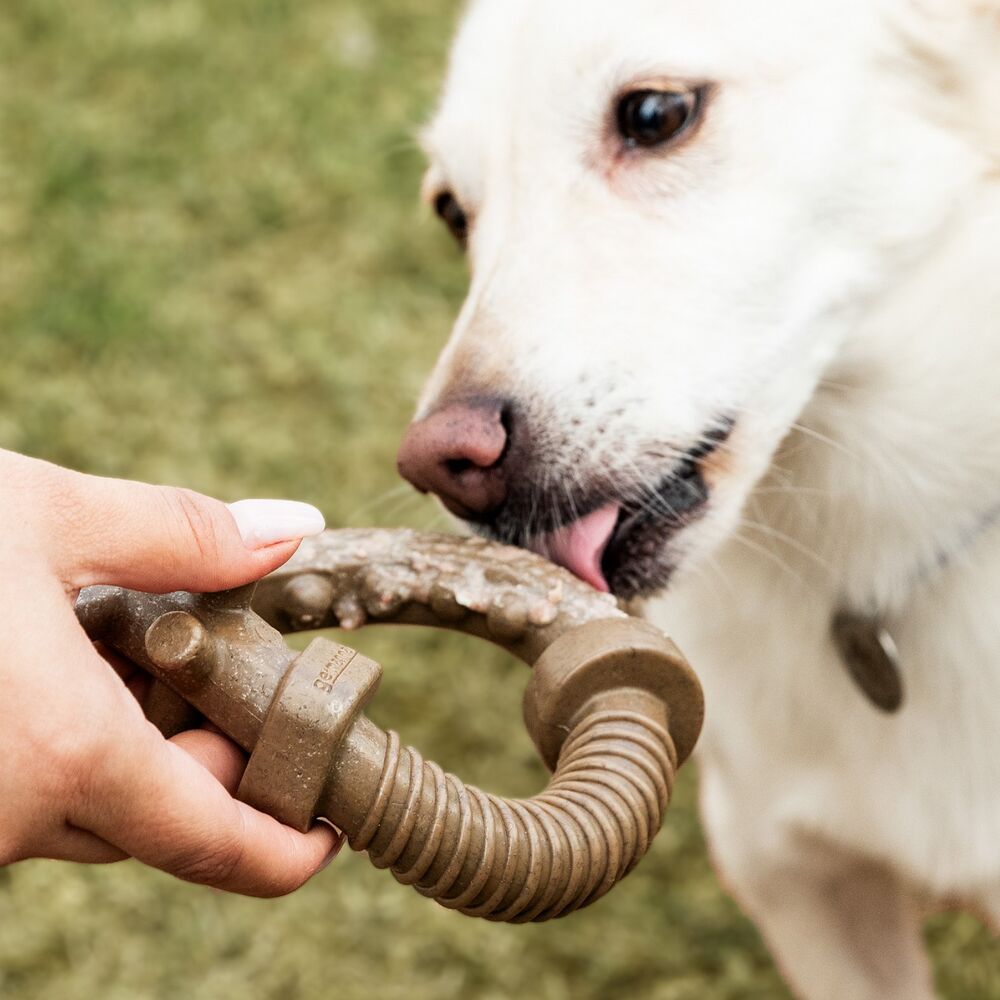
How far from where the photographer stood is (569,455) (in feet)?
5.10

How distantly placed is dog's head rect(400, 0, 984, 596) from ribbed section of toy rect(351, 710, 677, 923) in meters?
0.47

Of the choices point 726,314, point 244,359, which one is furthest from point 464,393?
point 244,359

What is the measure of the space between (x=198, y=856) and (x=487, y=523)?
2.07 feet

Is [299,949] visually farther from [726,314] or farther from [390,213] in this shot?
[390,213]

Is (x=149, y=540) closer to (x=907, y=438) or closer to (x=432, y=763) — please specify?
(x=432, y=763)

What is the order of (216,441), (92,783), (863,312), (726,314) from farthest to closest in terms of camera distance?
(216,441), (863,312), (726,314), (92,783)

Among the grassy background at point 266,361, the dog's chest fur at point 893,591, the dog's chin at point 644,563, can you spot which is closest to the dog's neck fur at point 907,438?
the dog's chest fur at point 893,591

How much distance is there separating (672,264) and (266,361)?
216 centimetres

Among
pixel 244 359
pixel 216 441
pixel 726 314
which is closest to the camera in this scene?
pixel 726 314

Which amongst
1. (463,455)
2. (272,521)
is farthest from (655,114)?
A: (272,521)

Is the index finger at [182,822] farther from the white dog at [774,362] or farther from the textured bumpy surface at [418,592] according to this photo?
the white dog at [774,362]

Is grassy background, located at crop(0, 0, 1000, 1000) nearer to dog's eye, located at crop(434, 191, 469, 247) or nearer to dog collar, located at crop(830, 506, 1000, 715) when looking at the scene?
dog's eye, located at crop(434, 191, 469, 247)

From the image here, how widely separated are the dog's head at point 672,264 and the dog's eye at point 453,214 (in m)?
0.36

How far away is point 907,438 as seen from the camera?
1752mm
